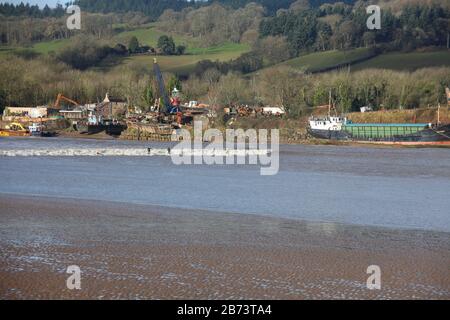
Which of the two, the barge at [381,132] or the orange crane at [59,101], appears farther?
the orange crane at [59,101]

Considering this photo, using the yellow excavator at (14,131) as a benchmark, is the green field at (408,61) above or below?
above

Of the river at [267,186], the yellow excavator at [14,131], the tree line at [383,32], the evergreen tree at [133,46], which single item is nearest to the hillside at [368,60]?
the tree line at [383,32]

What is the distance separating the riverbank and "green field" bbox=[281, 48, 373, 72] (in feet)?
383

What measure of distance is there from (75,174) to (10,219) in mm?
16729

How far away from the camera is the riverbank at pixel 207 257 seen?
14508 mm

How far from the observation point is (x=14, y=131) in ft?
313

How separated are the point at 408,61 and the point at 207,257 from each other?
12630 cm

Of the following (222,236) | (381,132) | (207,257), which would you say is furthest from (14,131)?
(207,257)

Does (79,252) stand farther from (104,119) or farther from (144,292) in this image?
(104,119)

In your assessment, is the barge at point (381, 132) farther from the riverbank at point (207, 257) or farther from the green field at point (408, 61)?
the riverbank at point (207, 257)

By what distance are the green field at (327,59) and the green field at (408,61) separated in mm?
3946

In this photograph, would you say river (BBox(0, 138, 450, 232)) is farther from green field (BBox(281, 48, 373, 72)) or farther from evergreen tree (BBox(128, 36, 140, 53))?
evergreen tree (BBox(128, 36, 140, 53))

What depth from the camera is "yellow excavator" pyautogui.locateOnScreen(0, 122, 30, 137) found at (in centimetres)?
9394

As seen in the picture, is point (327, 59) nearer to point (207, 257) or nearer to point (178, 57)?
point (178, 57)
